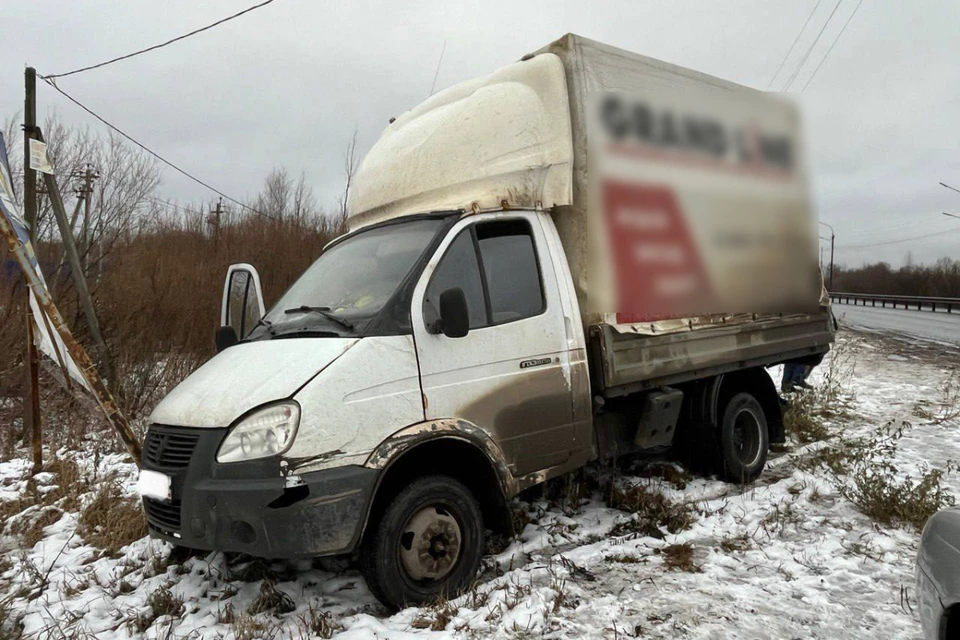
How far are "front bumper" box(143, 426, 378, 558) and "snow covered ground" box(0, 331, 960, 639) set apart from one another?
464 millimetres

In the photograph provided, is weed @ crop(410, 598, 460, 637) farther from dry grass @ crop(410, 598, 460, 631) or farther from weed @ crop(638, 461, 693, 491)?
weed @ crop(638, 461, 693, 491)

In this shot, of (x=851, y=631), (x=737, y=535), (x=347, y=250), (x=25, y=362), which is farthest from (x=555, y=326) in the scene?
(x=25, y=362)

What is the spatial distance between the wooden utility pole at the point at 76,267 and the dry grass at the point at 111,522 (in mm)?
3365

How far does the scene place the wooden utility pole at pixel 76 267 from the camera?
711cm

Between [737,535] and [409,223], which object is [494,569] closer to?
[737,535]

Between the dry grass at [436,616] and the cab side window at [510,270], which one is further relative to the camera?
the cab side window at [510,270]

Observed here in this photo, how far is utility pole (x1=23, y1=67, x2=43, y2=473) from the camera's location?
5691mm

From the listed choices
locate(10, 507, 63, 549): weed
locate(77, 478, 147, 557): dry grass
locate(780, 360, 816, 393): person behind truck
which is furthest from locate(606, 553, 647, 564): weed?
locate(780, 360, 816, 393): person behind truck

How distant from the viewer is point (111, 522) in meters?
4.49

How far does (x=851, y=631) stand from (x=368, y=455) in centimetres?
253

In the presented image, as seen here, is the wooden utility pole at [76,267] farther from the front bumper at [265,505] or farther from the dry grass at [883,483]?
the dry grass at [883,483]

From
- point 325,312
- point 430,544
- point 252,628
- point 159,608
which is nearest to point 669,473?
point 430,544

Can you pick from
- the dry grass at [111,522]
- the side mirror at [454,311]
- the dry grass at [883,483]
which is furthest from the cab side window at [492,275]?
the dry grass at [883,483]

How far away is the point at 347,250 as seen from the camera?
4336 mm
